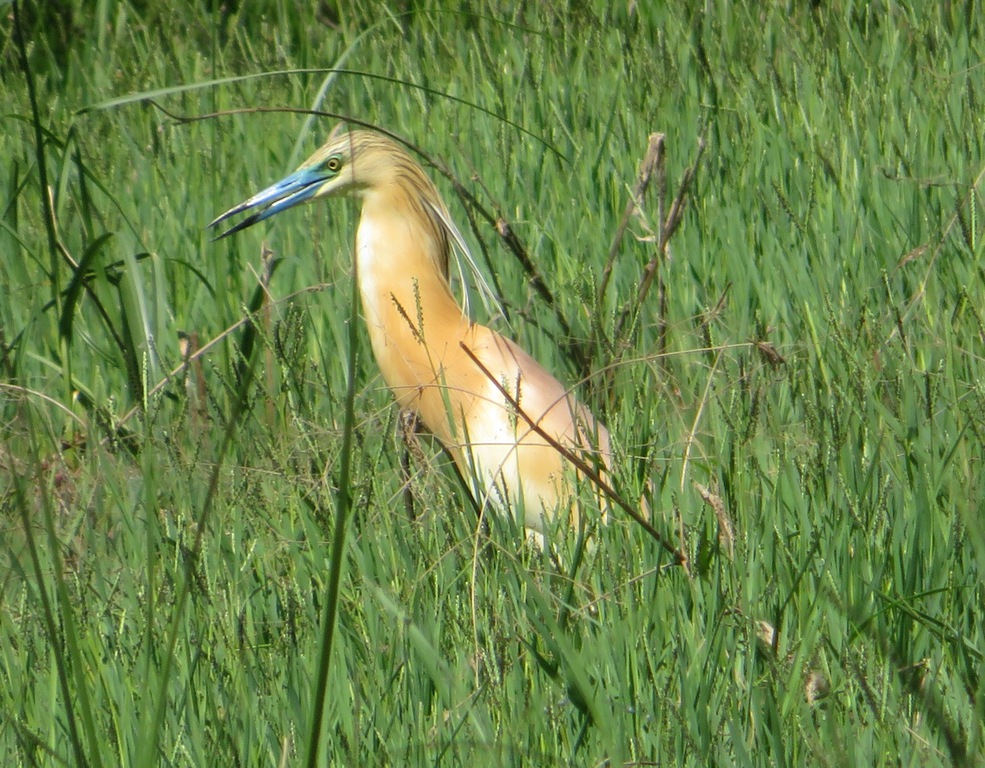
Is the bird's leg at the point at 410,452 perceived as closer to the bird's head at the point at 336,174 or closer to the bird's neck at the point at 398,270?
the bird's neck at the point at 398,270

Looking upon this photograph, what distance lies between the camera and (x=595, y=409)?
2.13m

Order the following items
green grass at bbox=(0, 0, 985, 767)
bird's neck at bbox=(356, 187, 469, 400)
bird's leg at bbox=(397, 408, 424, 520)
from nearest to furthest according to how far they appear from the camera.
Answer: green grass at bbox=(0, 0, 985, 767) < bird's leg at bbox=(397, 408, 424, 520) < bird's neck at bbox=(356, 187, 469, 400)

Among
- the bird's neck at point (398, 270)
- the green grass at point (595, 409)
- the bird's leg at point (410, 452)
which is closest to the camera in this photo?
the green grass at point (595, 409)

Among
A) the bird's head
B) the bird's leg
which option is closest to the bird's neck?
the bird's head

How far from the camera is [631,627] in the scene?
5.80 feet

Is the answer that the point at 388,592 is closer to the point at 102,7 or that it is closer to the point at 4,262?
the point at 4,262

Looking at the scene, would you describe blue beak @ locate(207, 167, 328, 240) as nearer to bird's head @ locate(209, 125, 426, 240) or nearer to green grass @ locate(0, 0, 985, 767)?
bird's head @ locate(209, 125, 426, 240)

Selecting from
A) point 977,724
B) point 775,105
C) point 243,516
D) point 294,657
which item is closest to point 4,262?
point 243,516

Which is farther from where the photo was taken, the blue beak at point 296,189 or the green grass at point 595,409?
the blue beak at point 296,189

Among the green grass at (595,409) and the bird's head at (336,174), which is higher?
the bird's head at (336,174)

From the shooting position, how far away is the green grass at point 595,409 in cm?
160

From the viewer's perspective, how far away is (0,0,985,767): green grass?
1.60 metres

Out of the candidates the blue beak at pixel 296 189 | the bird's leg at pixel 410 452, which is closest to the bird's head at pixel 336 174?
the blue beak at pixel 296 189

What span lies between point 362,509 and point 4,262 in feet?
6.46
